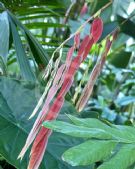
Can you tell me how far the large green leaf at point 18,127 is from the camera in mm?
549

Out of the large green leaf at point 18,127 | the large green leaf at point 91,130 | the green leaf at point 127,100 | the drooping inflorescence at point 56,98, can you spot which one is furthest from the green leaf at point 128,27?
the large green leaf at point 91,130

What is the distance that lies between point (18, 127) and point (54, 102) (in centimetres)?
22

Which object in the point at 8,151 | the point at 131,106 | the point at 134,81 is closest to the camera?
the point at 8,151

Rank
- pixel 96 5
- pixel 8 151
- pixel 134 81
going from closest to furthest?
1. pixel 8 151
2. pixel 96 5
3. pixel 134 81

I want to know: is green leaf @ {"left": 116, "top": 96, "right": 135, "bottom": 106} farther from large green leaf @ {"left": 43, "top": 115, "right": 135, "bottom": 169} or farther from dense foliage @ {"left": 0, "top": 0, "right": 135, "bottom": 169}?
large green leaf @ {"left": 43, "top": 115, "right": 135, "bottom": 169}

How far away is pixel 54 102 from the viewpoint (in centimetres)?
39

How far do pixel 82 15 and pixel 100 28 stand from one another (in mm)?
726

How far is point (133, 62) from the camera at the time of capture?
199cm

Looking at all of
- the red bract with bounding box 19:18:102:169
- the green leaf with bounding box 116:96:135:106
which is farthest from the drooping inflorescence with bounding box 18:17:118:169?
the green leaf with bounding box 116:96:135:106

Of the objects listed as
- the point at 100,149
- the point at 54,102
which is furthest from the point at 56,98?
the point at 100,149

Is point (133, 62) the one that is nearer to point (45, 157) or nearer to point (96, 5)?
point (96, 5)

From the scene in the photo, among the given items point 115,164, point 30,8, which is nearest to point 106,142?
point 115,164

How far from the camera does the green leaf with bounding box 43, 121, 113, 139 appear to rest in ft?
1.00

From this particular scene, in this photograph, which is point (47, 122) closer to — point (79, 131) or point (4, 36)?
point (79, 131)
